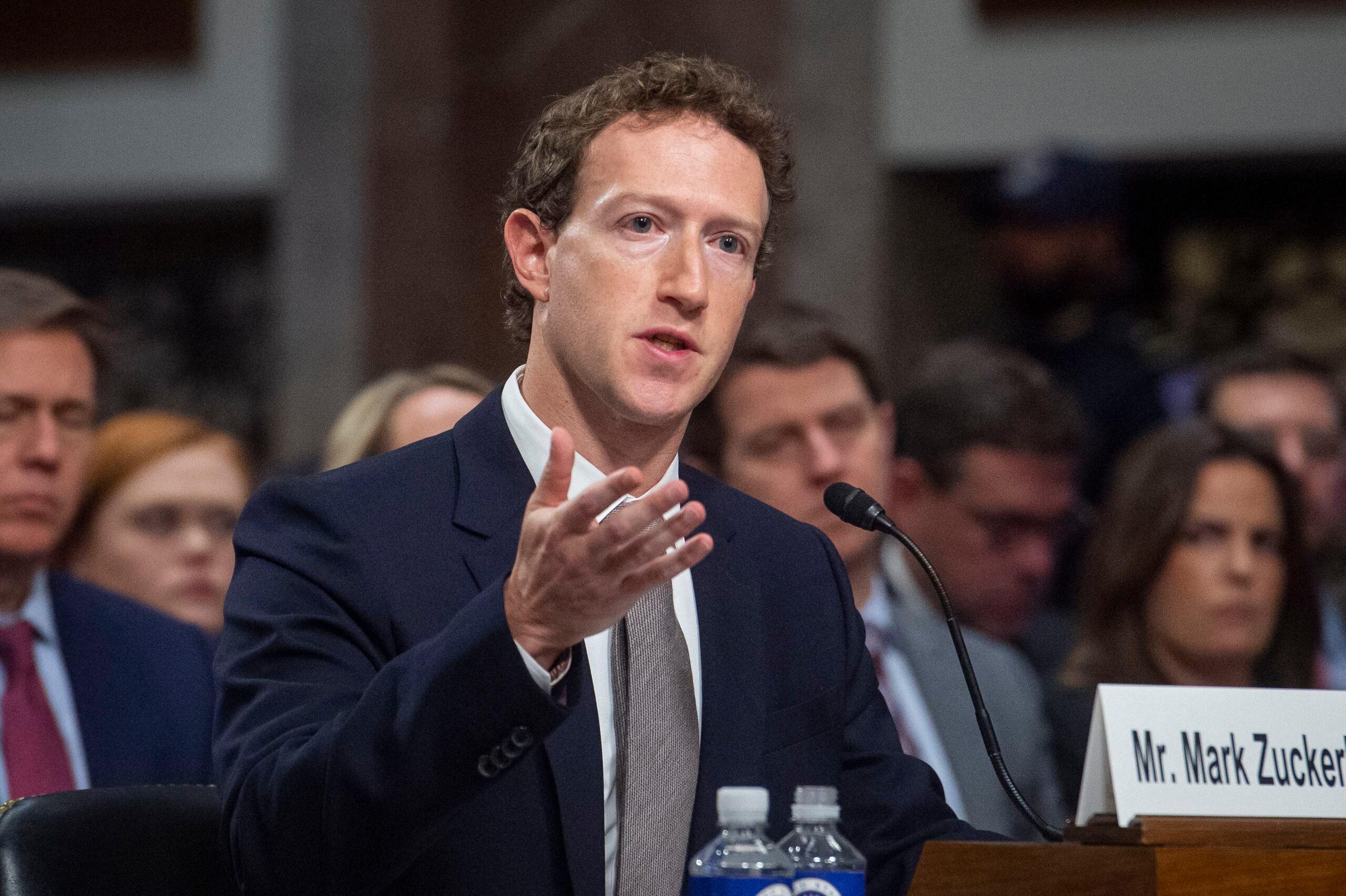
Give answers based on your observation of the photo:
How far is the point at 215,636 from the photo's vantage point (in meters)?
4.00

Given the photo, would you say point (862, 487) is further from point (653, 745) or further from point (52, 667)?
point (653, 745)

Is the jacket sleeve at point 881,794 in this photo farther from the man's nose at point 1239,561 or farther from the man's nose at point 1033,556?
the man's nose at point 1033,556

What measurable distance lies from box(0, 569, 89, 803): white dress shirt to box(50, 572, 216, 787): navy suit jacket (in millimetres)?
11

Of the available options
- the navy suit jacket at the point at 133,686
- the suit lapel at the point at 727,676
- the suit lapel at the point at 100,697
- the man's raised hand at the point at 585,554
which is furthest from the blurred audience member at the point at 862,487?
the man's raised hand at the point at 585,554

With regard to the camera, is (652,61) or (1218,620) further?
(1218,620)

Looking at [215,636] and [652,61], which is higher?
[652,61]

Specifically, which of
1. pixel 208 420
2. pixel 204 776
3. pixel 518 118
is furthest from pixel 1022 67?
pixel 204 776

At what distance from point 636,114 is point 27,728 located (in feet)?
6.62

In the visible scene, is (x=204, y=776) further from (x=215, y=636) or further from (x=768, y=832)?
(x=768, y=832)

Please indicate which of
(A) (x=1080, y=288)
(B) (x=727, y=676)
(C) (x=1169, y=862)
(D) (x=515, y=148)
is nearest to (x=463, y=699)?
(B) (x=727, y=676)

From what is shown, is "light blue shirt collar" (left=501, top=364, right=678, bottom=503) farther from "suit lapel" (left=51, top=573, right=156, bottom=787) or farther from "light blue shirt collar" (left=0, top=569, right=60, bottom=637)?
"light blue shirt collar" (left=0, top=569, right=60, bottom=637)

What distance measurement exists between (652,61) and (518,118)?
4421mm

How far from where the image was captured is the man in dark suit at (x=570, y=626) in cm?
166

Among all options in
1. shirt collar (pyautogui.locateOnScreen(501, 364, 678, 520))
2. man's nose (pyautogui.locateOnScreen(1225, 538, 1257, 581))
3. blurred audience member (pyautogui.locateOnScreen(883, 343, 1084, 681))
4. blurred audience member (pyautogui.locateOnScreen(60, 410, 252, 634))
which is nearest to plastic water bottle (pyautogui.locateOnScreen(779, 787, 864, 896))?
shirt collar (pyautogui.locateOnScreen(501, 364, 678, 520))
